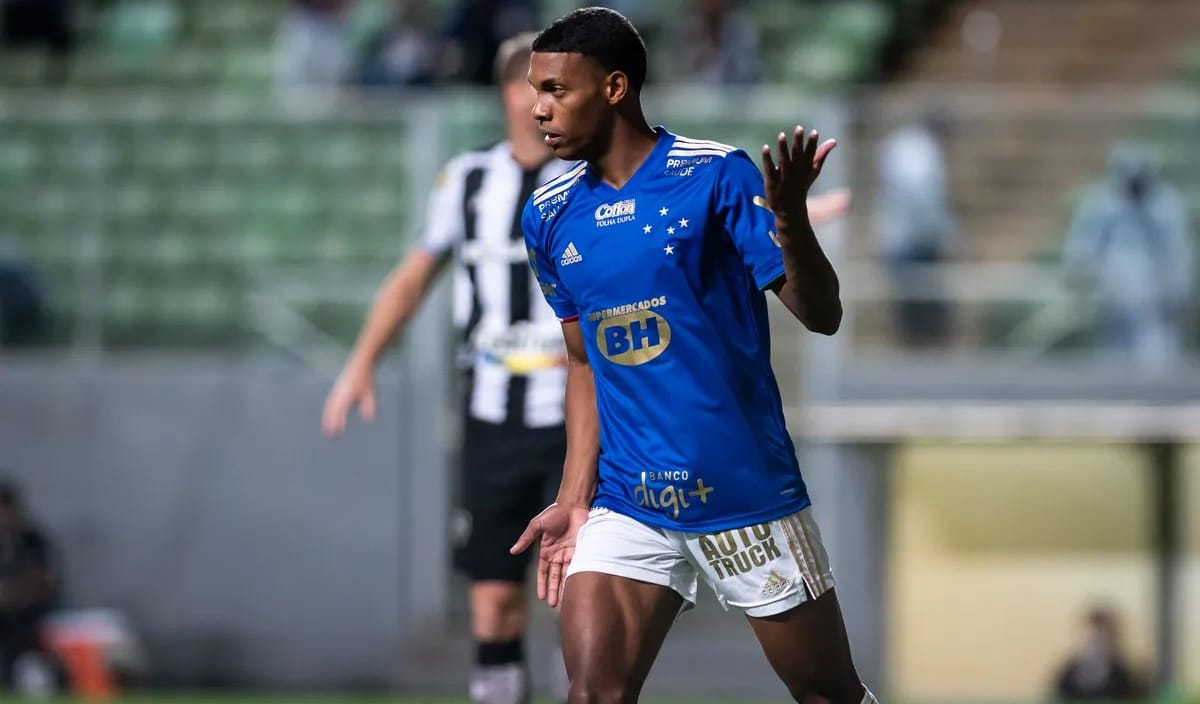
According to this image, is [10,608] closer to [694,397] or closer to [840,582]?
[840,582]

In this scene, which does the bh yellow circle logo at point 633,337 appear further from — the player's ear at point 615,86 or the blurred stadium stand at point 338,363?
the blurred stadium stand at point 338,363

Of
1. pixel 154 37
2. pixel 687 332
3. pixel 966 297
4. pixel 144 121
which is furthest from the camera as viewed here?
pixel 154 37

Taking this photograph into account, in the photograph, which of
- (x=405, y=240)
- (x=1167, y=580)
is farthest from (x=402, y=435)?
(x=1167, y=580)

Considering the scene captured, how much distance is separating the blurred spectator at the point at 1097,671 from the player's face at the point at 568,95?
29.5 feet

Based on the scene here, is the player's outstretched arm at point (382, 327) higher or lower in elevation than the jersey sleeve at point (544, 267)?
lower

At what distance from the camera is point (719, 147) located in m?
5.40

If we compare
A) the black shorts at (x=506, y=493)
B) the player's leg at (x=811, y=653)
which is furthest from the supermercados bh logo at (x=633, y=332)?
the black shorts at (x=506, y=493)

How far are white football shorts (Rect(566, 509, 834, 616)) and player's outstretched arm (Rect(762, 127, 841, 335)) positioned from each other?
2.04ft

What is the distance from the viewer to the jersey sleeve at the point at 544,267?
553 centimetres

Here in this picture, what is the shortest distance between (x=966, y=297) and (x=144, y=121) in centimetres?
536

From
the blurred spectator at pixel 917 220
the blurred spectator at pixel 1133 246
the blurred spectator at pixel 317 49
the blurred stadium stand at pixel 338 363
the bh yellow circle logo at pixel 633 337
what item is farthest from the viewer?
the blurred spectator at pixel 317 49

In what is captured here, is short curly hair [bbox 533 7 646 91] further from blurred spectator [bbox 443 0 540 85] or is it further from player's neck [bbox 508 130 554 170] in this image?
blurred spectator [bbox 443 0 540 85]

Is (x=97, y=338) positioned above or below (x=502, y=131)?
below

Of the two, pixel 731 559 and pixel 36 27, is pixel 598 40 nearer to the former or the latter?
pixel 731 559
